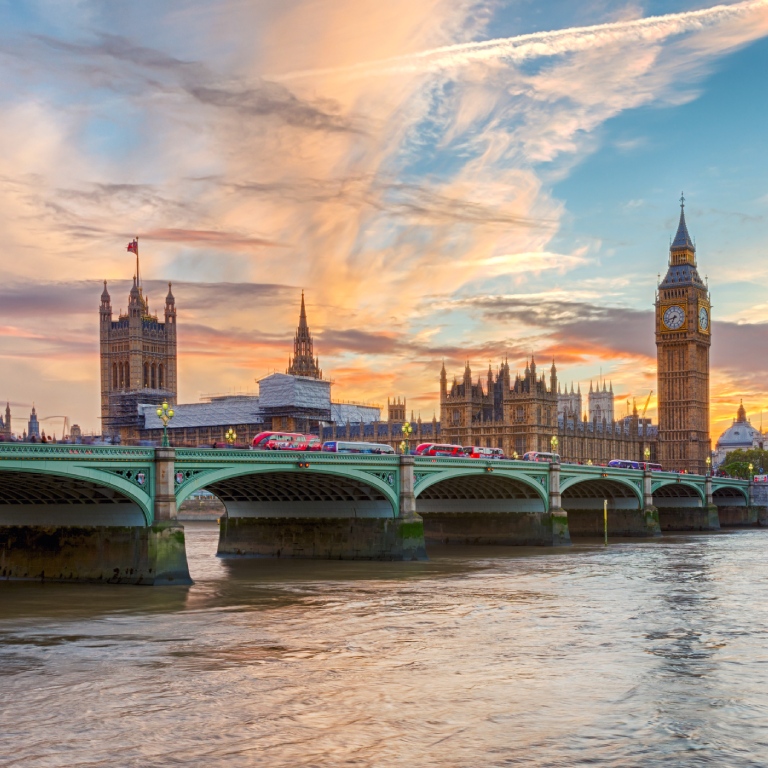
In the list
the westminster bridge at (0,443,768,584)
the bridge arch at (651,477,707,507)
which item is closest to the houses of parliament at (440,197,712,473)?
the bridge arch at (651,477,707,507)

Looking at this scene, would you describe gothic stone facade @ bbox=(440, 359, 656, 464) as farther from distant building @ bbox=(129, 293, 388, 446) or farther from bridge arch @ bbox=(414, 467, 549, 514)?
bridge arch @ bbox=(414, 467, 549, 514)

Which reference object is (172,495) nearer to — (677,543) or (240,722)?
(240,722)

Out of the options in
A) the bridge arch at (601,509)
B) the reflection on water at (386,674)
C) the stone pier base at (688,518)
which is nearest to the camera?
the reflection on water at (386,674)

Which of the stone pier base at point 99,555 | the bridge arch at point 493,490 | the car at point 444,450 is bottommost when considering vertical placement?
the stone pier base at point 99,555

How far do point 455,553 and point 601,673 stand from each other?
45307 millimetres

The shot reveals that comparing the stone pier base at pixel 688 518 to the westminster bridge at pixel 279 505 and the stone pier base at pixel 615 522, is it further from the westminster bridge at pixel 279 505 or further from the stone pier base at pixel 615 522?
the stone pier base at pixel 615 522

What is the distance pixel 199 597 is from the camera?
46.1 meters

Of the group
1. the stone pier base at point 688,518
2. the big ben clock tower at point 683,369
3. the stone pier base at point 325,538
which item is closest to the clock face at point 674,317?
the big ben clock tower at point 683,369

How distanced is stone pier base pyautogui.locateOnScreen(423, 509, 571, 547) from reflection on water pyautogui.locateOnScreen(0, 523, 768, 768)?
2818 cm

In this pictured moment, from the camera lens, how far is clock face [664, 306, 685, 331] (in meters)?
180

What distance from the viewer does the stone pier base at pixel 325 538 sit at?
6456 centimetres

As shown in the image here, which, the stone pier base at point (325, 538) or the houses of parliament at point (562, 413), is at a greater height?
the houses of parliament at point (562, 413)

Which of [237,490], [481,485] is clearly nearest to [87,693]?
[237,490]

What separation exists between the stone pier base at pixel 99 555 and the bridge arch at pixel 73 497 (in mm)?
426
